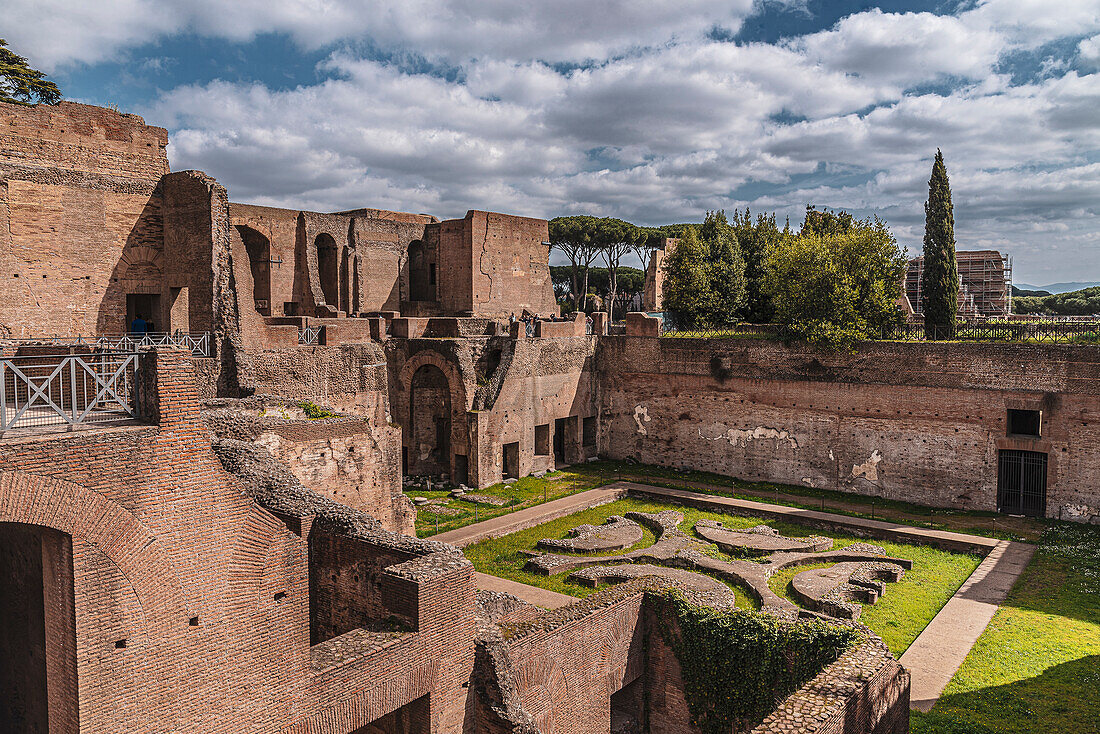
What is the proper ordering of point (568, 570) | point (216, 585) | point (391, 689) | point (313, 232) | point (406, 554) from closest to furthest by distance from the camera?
point (216, 585) < point (391, 689) < point (406, 554) < point (568, 570) < point (313, 232)

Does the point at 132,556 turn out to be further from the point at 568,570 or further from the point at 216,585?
the point at 568,570

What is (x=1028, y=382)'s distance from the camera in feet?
65.7

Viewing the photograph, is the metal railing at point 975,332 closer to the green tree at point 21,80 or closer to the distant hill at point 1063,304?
the green tree at point 21,80

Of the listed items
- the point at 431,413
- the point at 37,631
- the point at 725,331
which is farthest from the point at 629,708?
the point at 725,331

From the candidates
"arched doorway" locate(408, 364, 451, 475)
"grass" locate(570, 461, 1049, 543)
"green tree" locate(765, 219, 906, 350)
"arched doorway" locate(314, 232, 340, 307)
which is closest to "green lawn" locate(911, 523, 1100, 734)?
"grass" locate(570, 461, 1049, 543)

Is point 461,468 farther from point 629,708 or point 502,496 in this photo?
point 629,708

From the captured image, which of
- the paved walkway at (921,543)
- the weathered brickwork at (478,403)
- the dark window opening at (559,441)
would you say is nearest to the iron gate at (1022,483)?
the paved walkway at (921,543)

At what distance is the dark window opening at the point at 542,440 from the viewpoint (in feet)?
85.2

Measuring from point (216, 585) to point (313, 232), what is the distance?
2343cm

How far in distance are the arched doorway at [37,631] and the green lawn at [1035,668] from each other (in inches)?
405

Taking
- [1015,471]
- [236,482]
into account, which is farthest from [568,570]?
[1015,471]

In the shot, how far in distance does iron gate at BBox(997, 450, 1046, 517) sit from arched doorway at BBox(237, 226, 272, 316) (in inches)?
998

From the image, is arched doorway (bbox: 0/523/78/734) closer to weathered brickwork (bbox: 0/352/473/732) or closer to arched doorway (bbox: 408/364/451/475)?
weathered brickwork (bbox: 0/352/473/732)

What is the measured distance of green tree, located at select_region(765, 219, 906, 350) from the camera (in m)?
23.2
